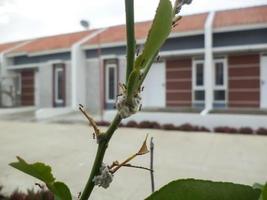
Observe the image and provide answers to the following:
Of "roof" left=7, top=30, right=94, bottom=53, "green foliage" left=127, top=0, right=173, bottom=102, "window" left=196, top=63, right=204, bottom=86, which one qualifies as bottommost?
"green foliage" left=127, top=0, right=173, bottom=102

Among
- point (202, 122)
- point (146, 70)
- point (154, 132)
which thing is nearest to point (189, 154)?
point (154, 132)

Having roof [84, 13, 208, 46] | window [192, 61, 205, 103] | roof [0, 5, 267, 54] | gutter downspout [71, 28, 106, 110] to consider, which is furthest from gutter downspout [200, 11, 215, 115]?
gutter downspout [71, 28, 106, 110]

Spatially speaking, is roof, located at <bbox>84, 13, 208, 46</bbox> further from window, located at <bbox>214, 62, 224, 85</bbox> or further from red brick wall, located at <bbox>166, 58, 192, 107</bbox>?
window, located at <bbox>214, 62, 224, 85</bbox>

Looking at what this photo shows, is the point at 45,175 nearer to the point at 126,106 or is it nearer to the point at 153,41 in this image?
the point at 126,106

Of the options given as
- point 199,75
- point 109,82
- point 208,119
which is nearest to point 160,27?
point 208,119

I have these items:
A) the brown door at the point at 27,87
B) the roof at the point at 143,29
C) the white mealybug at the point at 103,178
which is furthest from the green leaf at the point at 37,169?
the brown door at the point at 27,87

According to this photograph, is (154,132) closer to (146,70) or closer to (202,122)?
(202,122)

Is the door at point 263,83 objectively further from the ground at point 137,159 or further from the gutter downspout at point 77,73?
the gutter downspout at point 77,73
